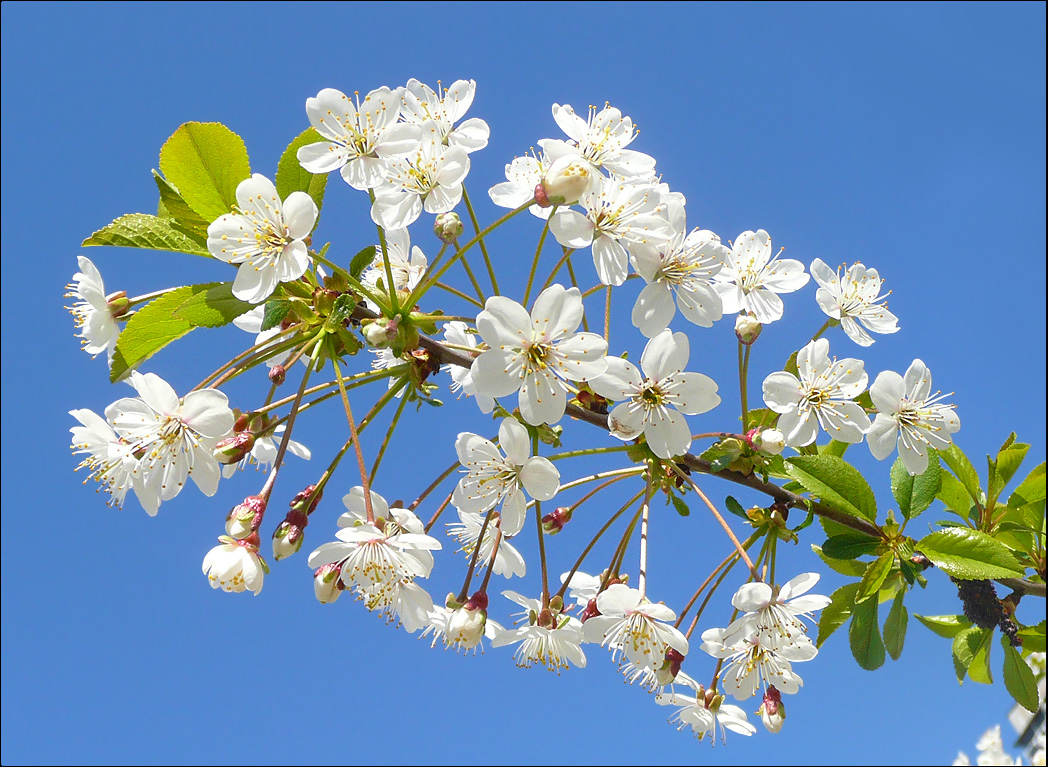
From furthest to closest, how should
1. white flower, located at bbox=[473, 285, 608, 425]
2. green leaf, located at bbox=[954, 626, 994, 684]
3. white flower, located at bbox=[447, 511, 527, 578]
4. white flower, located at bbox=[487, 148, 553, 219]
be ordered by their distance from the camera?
green leaf, located at bbox=[954, 626, 994, 684]
white flower, located at bbox=[447, 511, 527, 578]
white flower, located at bbox=[487, 148, 553, 219]
white flower, located at bbox=[473, 285, 608, 425]

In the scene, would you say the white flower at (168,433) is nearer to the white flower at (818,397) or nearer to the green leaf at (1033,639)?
Result: the white flower at (818,397)

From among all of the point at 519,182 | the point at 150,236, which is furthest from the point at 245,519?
the point at 519,182

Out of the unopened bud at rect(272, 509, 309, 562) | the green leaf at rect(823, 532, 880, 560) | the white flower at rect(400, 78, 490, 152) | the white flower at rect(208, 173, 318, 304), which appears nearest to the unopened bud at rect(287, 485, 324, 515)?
the unopened bud at rect(272, 509, 309, 562)

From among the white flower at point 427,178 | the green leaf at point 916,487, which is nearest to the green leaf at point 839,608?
the green leaf at point 916,487

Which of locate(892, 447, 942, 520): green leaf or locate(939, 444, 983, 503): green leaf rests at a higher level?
locate(939, 444, 983, 503): green leaf

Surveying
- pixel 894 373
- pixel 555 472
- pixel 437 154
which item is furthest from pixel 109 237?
pixel 894 373

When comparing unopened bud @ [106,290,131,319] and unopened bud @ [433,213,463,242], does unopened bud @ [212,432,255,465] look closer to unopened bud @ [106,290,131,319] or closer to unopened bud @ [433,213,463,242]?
unopened bud @ [106,290,131,319]

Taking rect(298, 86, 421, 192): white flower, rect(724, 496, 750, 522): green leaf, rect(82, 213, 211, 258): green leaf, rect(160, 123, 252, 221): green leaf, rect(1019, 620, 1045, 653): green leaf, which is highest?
rect(298, 86, 421, 192): white flower
